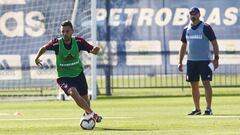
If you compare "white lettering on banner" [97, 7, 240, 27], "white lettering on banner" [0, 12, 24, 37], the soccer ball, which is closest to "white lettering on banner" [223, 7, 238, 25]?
"white lettering on banner" [97, 7, 240, 27]

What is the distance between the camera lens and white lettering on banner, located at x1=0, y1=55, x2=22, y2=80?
94.7 ft

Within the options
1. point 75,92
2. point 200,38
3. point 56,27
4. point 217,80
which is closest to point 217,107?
point 200,38

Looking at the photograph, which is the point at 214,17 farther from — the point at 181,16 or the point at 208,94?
the point at 208,94

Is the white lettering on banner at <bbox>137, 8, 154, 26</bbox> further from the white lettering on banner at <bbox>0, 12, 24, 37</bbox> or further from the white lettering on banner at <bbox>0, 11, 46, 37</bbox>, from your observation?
the white lettering on banner at <bbox>0, 12, 24, 37</bbox>

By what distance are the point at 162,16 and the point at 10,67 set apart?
5.06m

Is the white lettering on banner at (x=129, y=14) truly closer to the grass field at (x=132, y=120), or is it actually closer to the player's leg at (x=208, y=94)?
the grass field at (x=132, y=120)

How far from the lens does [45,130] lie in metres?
13.9

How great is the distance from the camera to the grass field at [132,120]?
44.2 ft

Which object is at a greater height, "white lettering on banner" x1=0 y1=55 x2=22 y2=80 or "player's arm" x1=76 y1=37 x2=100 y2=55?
"player's arm" x1=76 y1=37 x2=100 y2=55

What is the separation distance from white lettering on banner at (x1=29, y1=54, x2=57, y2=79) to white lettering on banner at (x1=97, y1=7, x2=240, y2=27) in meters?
2.03

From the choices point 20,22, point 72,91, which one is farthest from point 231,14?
point 72,91

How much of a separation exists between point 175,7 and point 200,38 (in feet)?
36.3

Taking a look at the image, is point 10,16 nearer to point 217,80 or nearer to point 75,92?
point 217,80

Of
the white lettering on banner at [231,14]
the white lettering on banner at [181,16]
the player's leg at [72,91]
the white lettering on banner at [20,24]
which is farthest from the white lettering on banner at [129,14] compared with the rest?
the player's leg at [72,91]
